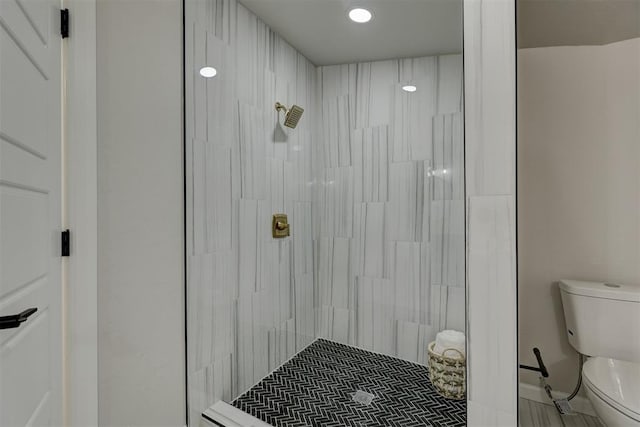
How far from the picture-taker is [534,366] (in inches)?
66.0

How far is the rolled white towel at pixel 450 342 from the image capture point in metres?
1.68

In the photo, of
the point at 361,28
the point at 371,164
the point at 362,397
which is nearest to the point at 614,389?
the point at 362,397

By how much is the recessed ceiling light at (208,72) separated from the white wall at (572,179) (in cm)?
150

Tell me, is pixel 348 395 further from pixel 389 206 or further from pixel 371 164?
pixel 371 164

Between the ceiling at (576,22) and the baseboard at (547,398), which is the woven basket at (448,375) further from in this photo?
the ceiling at (576,22)

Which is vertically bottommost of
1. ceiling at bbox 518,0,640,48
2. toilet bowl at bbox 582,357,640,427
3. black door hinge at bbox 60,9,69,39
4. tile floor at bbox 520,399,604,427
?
tile floor at bbox 520,399,604,427

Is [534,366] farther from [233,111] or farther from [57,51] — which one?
[57,51]

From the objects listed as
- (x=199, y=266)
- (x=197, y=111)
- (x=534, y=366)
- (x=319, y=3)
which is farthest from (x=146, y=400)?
(x=319, y=3)

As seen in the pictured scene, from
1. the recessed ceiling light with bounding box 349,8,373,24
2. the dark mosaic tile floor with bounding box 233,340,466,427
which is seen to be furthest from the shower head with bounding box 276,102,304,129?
Result: the dark mosaic tile floor with bounding box 233,340,466,427

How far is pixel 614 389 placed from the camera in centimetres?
132

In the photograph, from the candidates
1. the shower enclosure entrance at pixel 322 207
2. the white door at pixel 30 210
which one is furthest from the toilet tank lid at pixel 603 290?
the white door at pixel 30 210

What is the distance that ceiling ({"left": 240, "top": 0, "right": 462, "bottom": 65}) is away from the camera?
5.49 ft

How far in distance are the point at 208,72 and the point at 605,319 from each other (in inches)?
81.6

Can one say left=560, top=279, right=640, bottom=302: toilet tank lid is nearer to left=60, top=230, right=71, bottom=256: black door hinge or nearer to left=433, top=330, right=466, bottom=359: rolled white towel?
left=433, top=330, right=466, bottom=359: rolled white towel
